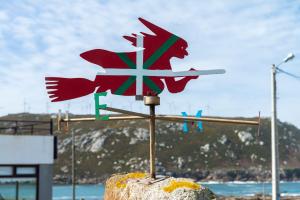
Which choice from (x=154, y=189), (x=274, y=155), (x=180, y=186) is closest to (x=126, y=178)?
(x=154, y=189)

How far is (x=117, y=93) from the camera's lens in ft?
41.1

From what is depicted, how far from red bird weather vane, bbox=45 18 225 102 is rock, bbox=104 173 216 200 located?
7.25 feet

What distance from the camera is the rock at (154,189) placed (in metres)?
11.3

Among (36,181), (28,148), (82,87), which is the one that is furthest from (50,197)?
(82,87)

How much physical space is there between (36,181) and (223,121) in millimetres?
16647

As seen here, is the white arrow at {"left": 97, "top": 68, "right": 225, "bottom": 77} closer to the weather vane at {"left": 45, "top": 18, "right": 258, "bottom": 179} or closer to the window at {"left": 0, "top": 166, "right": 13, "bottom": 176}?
the weather vane at {"left": 45, "top": 18, "right": 258, "bottom": 179}

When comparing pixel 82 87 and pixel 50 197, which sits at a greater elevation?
pixel 82 87

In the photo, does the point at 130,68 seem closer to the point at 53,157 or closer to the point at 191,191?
the point at 191,191

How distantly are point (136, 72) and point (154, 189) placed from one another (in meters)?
2.94

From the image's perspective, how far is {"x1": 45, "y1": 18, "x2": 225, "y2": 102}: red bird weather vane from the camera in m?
12.4

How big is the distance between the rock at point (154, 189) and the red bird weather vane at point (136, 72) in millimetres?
2211

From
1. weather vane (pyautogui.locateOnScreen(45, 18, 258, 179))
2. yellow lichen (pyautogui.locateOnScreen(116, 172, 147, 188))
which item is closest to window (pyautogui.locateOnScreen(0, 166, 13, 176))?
yellow lichen (pyautogui.locateOnScreen(116, 172, 147, 188))

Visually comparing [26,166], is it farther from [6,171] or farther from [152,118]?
[152,118]

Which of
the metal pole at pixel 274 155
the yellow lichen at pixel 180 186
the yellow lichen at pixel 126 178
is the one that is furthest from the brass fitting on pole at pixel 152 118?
the metal pole at pixel 274 155
